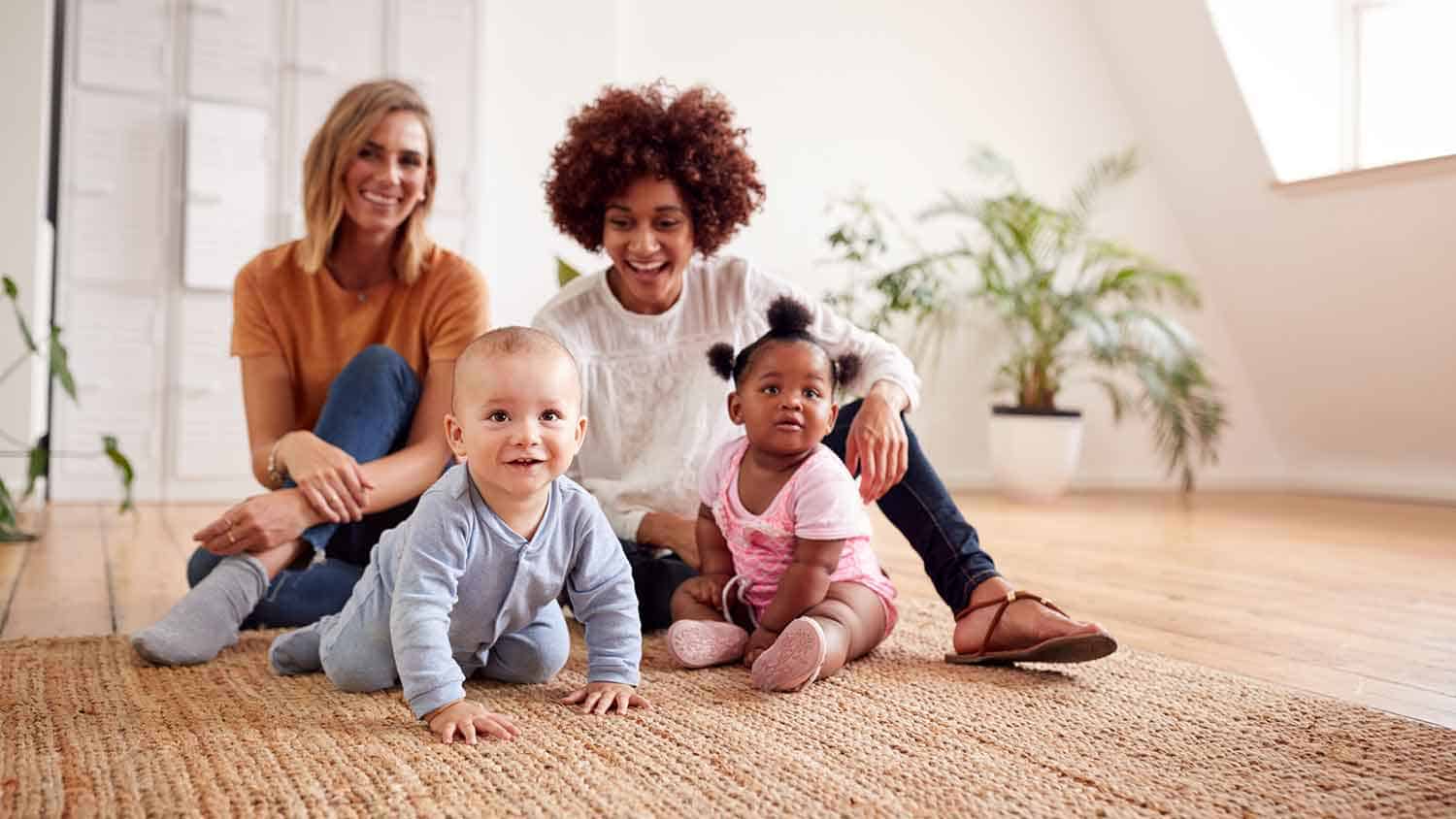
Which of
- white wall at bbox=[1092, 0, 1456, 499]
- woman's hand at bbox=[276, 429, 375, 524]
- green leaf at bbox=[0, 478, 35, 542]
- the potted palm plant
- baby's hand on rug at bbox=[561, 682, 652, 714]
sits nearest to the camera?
baby's hand on rug at bbox=[561, 682, 652, 714]

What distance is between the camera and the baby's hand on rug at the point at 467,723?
1.20 metres

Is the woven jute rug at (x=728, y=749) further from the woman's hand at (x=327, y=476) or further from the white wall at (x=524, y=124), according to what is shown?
the white wall at (x=524, y=124)

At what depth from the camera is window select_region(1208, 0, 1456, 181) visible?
479 centimetres

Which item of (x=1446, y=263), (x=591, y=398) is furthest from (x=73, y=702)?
(x=1446, y=263)

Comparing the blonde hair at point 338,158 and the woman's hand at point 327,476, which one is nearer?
the woman's hand at point 327,476

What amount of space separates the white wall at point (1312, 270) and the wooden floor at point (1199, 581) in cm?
71

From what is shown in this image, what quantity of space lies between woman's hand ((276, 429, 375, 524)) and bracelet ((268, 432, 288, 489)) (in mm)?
12

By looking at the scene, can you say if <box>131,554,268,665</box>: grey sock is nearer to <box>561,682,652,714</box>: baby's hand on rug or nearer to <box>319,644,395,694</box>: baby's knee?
<box>319,644,395,694</box>: baby's knee

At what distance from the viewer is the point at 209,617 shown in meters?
1.60

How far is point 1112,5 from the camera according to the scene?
5.41 metres

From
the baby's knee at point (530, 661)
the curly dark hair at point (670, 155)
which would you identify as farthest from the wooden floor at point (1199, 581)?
the curly dark hair at point (670, 155)

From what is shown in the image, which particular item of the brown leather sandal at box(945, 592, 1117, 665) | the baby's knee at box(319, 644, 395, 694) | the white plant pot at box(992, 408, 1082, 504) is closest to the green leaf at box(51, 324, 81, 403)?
the baby's knee at box(319, 644, 395, 694)

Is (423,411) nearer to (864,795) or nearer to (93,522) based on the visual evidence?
(864,795)

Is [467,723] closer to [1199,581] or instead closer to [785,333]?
[785,333]
